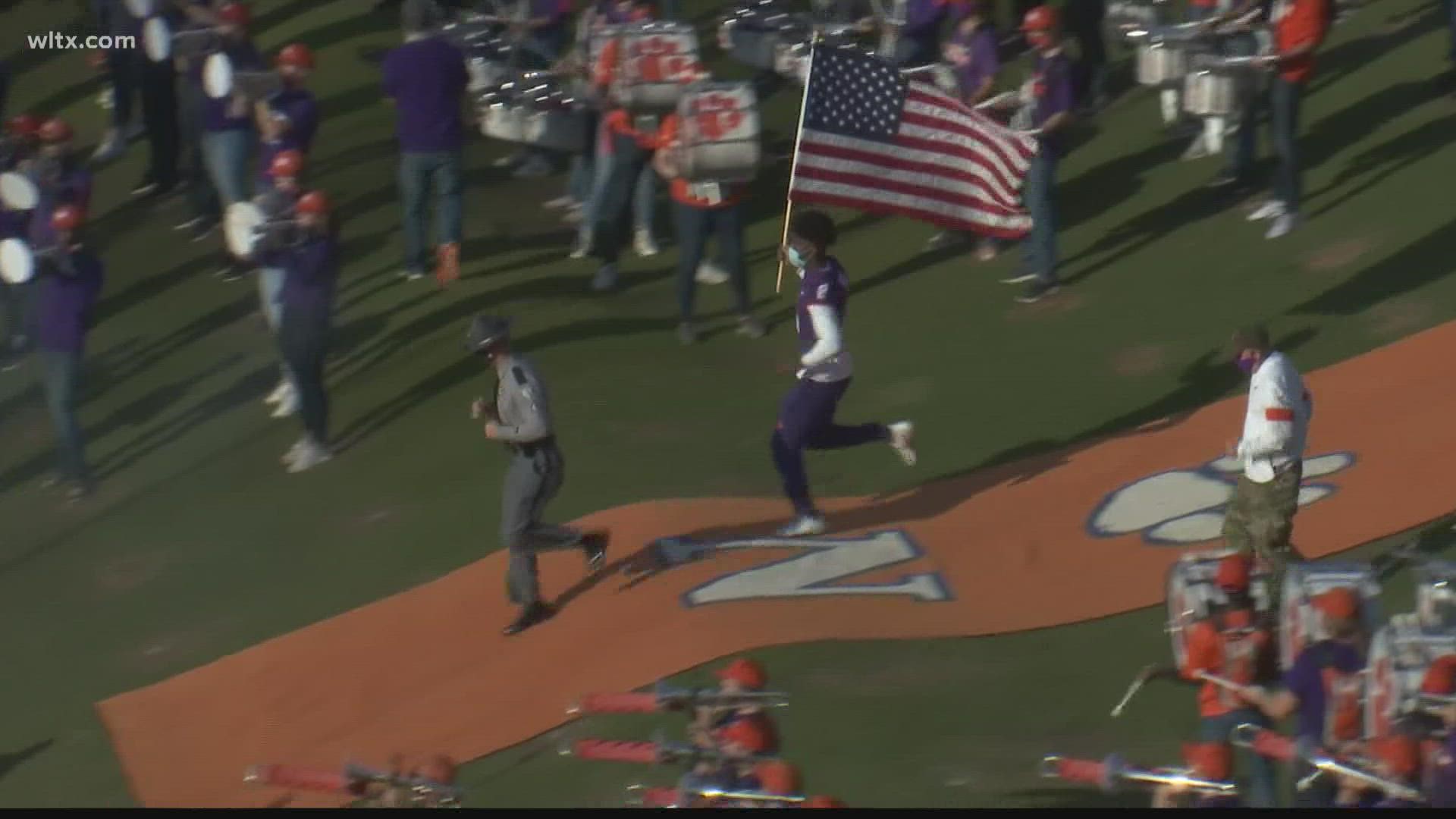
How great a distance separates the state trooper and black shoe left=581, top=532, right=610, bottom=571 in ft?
1.05

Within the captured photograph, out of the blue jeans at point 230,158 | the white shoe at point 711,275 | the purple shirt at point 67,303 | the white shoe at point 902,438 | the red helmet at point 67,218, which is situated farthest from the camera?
the white shoe at point 711,275

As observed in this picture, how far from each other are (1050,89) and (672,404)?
323cm

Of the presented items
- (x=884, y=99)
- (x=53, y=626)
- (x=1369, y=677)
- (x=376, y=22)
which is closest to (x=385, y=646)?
(x=53, y=626)

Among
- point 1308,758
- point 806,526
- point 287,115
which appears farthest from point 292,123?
point 1308,758

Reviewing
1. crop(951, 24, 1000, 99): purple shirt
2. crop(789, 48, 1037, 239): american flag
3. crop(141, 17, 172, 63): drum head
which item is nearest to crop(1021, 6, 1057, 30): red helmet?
crop(951, 24, 1000, 99): purple shirt

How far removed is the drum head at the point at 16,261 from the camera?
14.7 meters

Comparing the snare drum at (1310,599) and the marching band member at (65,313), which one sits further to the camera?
the marching band member at (65,313)

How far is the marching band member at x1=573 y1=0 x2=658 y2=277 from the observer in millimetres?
16453

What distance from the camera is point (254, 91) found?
52.9ft

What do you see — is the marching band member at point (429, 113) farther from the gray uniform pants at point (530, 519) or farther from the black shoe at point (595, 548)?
the gray uniform pants at point (530, 519)

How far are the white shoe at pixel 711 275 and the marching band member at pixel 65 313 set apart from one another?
4.45 metres

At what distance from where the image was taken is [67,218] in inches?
576

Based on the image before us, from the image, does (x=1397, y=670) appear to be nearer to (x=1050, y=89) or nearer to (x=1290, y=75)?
(x=1050, y=89)

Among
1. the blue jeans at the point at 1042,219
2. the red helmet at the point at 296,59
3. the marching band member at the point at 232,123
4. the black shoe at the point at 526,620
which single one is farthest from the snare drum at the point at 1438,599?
the marching band member at the point at 232,123
